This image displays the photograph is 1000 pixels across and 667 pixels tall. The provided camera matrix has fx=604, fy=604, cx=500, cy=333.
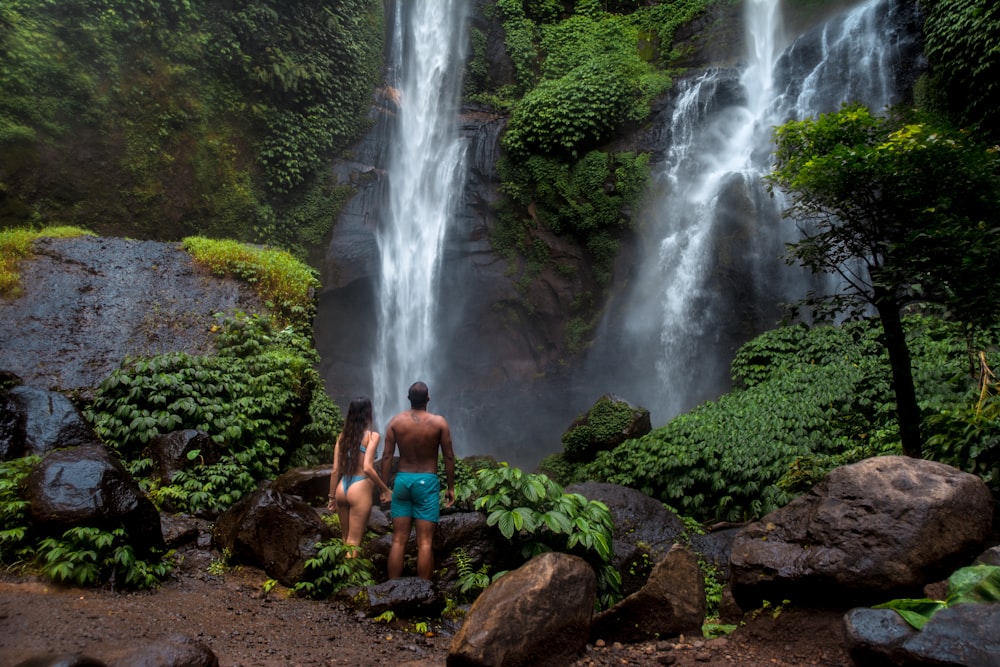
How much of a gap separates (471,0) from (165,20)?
9.57 meters

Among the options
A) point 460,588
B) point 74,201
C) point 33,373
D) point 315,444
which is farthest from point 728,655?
point 74,201

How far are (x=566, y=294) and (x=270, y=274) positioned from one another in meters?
7.89

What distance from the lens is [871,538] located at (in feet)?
12.3

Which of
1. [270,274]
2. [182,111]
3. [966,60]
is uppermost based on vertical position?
[182,111]

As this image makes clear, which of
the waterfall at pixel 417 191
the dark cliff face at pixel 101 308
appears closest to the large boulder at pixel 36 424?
the dark cliff face at pixel 101 308

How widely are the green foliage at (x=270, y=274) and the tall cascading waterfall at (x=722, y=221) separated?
777 centimetres

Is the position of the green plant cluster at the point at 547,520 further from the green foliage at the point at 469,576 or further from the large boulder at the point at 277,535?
the large boulder at the point at 277,535

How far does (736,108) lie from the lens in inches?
612

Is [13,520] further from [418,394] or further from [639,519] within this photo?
[639,519]

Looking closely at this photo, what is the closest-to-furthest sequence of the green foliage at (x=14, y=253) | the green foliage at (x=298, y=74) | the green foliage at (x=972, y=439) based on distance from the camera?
the green foliage at (x=972, y=439)
the green foliage at (x=14, y=253)
the green foliage at (x=298, y=74)

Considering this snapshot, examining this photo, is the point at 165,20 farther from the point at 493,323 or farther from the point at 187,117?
the point at 493,323

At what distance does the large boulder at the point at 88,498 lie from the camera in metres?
4.23

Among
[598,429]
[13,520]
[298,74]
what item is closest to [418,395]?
[13,520]

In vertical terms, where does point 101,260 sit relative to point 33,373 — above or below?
above
